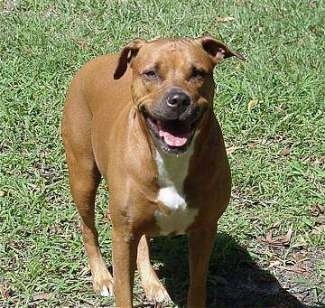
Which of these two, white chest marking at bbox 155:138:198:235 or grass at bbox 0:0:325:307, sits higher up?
white chest marking at bbox 155:138:198:235

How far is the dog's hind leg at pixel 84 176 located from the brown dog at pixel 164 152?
0.25m

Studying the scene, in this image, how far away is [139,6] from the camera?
8922 mm

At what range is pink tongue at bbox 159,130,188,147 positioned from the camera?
14.6ft

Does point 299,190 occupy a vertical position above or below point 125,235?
below

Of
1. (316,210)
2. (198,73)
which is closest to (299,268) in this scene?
(316,210)

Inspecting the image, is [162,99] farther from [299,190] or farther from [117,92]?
[299,190]

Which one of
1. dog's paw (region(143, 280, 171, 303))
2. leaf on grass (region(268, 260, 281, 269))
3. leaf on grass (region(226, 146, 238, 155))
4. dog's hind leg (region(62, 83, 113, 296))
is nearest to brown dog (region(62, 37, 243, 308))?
dog's hind leg (region(62, 83, 113, 296))

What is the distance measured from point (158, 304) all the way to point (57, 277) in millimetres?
655

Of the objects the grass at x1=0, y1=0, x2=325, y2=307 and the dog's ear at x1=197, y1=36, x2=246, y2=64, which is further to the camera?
the grass at x1=0, y1=0, x2=325, y2=307

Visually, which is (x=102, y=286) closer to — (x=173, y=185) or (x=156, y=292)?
(x=156, y=292)

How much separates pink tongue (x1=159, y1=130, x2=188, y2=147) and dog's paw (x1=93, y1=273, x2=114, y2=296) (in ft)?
4.64

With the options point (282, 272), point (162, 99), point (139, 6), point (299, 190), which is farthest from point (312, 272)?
point (139, 6)

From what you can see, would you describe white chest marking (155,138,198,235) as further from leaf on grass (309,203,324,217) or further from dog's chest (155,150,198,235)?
leaf on grass (309,203,324,217)

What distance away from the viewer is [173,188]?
467cm
